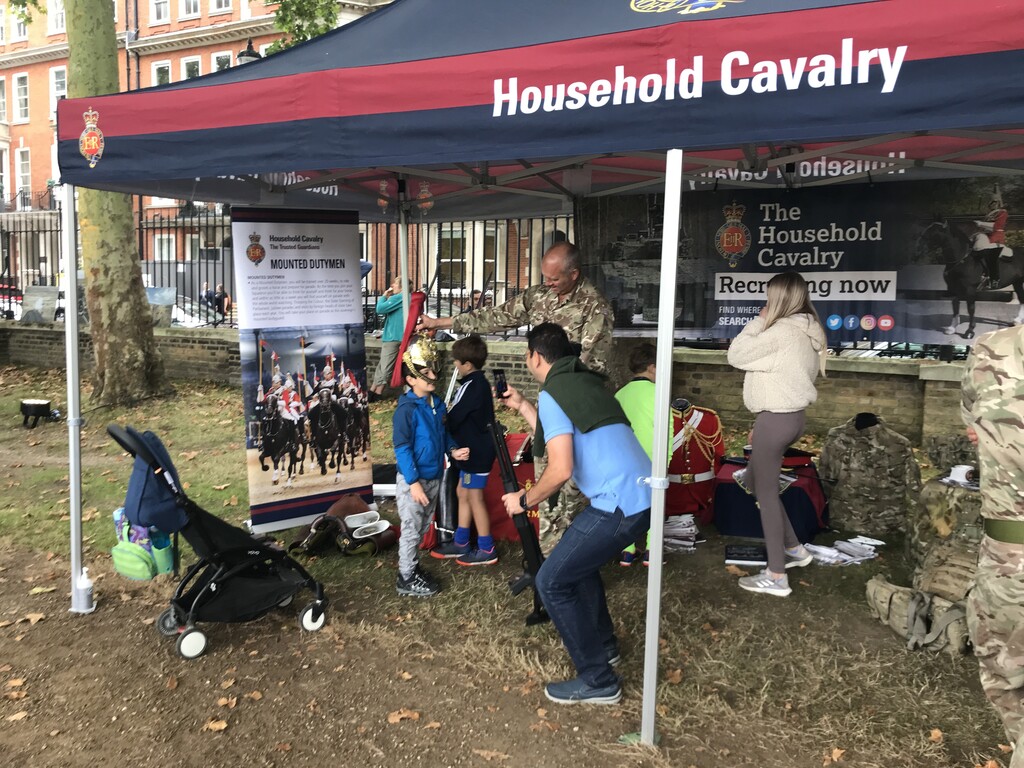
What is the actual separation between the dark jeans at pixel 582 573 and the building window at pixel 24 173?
44.2 meters

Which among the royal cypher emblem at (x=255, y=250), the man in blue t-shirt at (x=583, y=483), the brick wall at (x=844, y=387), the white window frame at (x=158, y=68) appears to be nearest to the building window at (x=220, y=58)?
→ the white window frame at (x=158, y=68)

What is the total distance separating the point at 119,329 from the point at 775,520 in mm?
9240

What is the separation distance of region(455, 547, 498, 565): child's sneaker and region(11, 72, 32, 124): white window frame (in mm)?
44610

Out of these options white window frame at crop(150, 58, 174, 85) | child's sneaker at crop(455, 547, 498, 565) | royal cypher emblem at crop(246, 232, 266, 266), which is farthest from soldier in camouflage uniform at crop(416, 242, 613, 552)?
white window frame at crop(150, 58, 174, 85)

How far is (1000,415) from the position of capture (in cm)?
221

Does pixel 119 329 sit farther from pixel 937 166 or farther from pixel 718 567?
pixel 937 166

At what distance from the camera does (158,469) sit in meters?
3.83

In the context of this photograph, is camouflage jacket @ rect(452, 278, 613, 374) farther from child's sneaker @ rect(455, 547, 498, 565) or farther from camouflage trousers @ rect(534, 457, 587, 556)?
child's sneaker @ rect(455, 547, 498, 565)

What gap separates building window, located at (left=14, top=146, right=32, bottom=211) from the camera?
39250 mm

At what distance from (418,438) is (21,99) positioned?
45.8 m

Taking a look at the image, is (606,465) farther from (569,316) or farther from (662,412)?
(569,316)

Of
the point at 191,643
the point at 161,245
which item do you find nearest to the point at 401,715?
the point at 191,643

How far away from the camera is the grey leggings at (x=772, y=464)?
4.43 meters

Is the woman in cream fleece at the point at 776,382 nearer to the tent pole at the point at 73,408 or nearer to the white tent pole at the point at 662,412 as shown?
the white tent pole at the point at 662,412
